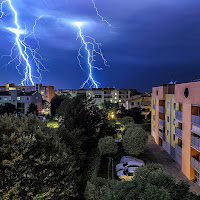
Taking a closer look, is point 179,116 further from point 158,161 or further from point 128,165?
point 128,165

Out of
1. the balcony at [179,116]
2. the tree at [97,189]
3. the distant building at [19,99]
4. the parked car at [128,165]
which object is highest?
the distant building at [19,99]

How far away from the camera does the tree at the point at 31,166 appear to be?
8273 mm

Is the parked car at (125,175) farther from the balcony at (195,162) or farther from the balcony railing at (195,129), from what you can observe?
the balcony railing at (195,129)

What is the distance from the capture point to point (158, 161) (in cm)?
1856

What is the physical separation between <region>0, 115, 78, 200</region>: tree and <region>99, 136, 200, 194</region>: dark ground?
19.1 ft

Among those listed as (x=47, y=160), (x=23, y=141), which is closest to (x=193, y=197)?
(x=47, y=160)

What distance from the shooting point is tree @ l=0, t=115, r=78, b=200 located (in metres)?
8.27

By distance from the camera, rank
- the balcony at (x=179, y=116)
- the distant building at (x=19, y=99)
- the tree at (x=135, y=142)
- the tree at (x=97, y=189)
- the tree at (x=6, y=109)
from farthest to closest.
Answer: the distant building at (x=19, y=99) → the tree at (x=6, y=109) → the tree at (x=135, y=142) → the balcony at (x=179, y=116) → the tree at (x=97, y=189)

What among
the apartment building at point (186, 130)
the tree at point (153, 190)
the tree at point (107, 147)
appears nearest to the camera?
the tree at point (153, 190)

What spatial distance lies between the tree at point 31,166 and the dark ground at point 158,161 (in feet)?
19.1

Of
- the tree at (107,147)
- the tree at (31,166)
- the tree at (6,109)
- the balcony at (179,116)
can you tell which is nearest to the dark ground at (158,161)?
the tree at (107,147)

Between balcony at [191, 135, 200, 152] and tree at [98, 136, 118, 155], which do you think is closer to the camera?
balcony at [191, 135, 200, 152]

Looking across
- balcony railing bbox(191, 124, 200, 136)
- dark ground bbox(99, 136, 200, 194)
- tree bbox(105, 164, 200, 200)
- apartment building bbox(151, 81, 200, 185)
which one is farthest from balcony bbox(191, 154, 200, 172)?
tree bbox(105, 164, 200, 200)

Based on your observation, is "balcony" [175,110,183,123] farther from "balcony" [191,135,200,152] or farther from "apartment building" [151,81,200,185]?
"balcony" [191,135,200,152]
